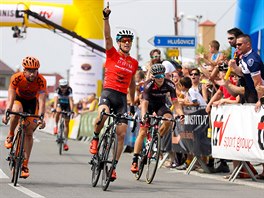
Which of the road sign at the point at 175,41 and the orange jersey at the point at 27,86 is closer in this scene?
the orange jersey at the point at 27,86

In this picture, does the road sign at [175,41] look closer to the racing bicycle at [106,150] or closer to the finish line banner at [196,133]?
the finish line banner at [196,133]

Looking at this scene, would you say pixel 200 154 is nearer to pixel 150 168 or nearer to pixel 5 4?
pixel 150 168

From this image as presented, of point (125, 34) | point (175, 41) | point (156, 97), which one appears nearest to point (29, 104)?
point (125, 34)

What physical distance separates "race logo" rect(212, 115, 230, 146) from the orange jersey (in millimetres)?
3509

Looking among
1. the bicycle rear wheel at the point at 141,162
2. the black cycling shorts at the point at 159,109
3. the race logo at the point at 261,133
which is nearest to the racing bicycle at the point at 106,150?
the bicycle rear wheel at the point at 141,162

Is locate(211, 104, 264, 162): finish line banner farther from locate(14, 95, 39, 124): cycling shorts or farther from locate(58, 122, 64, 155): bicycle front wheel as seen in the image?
locate(58, 122, 64, 155): bicycle front wheel

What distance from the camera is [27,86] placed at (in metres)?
12.8

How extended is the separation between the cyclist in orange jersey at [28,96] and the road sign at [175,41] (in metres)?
12.9

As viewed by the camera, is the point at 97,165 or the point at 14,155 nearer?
the point at 97,165

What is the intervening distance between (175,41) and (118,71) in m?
12.8

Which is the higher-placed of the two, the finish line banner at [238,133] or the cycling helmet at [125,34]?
the cycling helmet at [125,34]

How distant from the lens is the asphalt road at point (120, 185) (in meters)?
11.3

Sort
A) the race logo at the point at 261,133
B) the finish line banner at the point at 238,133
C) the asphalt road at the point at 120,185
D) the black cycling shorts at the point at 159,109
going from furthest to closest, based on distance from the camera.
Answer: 1. the black cycling shorts at the point at 159,109
2. the finish line banner at the point at 238,133
3. the race logo at the point at 261,133
4. the asphalt road at the point at 120,185

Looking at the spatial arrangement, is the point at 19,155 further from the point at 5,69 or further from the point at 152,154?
the point at 5,69
